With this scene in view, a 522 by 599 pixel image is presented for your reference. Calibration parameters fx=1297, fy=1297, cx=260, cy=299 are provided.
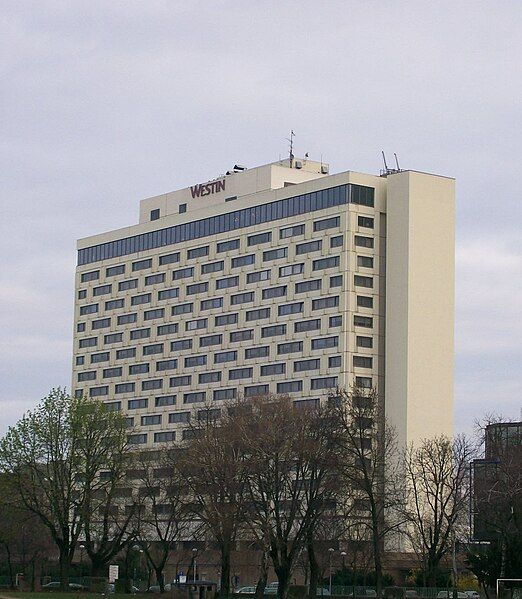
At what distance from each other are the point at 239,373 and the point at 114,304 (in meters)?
30.7

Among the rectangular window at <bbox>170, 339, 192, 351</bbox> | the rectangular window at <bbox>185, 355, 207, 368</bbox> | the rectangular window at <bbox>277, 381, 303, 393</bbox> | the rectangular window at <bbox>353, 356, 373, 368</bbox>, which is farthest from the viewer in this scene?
the rectangular window at <bbox>170, 339, 192, 351</bbox>

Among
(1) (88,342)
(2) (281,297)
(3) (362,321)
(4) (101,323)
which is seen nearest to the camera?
(3) (362,321)

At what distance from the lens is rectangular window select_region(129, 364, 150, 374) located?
594 feet

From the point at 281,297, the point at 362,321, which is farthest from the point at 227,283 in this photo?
the point at 362,321

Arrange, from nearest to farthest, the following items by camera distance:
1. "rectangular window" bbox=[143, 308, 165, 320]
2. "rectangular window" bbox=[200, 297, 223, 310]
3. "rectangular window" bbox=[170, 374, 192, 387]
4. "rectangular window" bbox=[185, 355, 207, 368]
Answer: "rectangular window" bbox=[200, 297, 223, 310] → "rectangular window" bbox=[185, 355, 207, 368] → "rectangular window" bbox=[170, 374, 192, 387] → "rectangular window" bbox=[143, 308, 165, 320]

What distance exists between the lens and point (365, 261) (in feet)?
502

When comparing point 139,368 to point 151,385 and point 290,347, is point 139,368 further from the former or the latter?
point 290,347

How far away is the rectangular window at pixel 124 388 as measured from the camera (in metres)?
183

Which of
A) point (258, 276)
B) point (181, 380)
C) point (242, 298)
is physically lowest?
point (181, 380)

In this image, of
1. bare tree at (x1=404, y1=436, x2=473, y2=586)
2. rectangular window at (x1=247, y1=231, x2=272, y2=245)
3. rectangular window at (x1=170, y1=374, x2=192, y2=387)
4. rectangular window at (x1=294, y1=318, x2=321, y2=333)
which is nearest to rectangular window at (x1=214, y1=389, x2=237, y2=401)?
rectangular window at (x1=170, y1=374, x2=192, y2=387)

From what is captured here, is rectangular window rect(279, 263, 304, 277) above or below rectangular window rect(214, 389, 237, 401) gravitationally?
above

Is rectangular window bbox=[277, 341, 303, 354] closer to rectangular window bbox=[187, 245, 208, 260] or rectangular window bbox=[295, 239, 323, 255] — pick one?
rectangular window bbox=[295, 239, 323, 255]

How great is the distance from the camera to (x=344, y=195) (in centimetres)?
15262

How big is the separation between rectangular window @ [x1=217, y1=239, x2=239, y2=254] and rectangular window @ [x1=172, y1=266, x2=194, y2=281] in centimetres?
640
